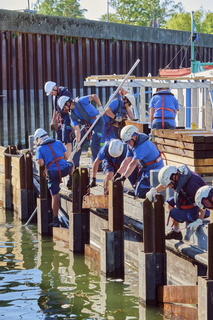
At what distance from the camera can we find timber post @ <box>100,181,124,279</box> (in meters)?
11.2

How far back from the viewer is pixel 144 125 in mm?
16188

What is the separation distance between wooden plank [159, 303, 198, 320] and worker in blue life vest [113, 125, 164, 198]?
2.87 metres

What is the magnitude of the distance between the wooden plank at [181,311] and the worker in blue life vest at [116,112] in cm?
605

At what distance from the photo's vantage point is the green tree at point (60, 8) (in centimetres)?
6831

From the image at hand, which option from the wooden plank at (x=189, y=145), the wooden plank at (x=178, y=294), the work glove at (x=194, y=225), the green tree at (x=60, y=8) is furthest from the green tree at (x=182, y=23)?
the wooden plank at (x=178, y=294)

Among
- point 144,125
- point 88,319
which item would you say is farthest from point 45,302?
point 144,125

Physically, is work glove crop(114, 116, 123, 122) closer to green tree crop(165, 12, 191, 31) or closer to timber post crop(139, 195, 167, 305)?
timber post crop(139, 195, 167, 305)

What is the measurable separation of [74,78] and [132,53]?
11.9 feet

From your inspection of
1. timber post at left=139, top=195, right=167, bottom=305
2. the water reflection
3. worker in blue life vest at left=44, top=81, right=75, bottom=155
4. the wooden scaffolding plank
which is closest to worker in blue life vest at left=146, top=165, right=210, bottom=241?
timber post at left=139, top=195, right=167, bottom=305

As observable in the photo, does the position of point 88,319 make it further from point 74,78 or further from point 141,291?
point 74,78

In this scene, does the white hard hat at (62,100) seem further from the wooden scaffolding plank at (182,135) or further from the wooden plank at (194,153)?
the wooden plank at (194,153)

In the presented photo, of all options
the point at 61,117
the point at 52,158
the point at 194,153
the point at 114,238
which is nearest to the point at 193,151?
the point at 194,153

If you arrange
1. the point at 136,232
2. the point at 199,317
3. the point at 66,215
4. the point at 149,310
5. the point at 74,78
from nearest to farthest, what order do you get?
the point at 199,317 → the point at 149,310 → the point at 136,232 → the point at 66,215 → the point at 74,78

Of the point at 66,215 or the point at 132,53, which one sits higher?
the point at 132,53
